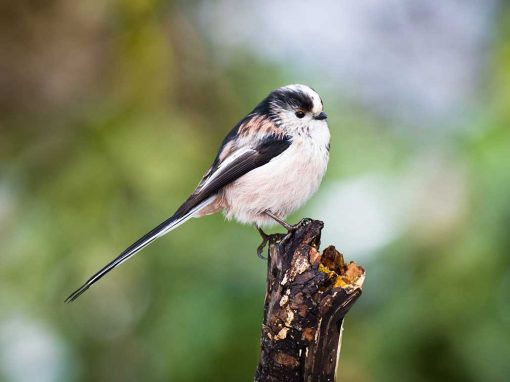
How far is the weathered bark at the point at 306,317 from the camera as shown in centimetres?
228

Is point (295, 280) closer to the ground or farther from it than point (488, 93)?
closer to the ground

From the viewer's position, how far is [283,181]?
3094 millimetres

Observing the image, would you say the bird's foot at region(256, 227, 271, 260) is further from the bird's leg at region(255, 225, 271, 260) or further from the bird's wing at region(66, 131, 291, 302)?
the bird's wing at region(66, 131, 291, 302)

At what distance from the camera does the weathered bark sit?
228 cm

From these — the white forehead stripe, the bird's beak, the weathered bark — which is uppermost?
the white forehead stripe

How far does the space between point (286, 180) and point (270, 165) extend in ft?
0.29

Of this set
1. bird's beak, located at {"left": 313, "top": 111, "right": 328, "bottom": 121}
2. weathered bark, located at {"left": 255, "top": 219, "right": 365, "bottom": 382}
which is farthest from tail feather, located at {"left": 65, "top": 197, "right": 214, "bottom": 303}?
weathered bark, located at {"left": 255, "top": 219, "right": 365, "bottom": 382}

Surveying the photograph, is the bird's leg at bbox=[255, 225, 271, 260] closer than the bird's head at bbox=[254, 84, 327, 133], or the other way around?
the bird's head at bbox=[254, 84, 327, 133]

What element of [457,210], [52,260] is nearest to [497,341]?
[457,210]

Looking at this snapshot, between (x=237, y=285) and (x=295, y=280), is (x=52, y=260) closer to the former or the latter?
(x=237, y=285)

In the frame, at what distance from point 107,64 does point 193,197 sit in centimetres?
220

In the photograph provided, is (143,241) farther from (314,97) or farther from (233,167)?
(314,97)

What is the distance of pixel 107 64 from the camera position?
498cm

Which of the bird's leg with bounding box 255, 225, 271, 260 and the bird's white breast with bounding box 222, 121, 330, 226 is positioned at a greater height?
the bird's white breast with bounding box 222, 121, 330, 226
